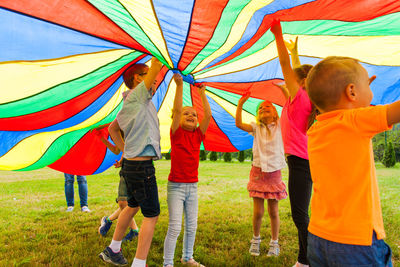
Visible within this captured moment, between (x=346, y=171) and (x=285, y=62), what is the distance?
2.75ft

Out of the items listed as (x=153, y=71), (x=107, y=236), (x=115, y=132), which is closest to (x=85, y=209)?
(x=107, y=236)

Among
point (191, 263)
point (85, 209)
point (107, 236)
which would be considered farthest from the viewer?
point (85, 209)

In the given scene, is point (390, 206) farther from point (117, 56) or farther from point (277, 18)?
point (117, 56)

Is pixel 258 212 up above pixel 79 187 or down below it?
above

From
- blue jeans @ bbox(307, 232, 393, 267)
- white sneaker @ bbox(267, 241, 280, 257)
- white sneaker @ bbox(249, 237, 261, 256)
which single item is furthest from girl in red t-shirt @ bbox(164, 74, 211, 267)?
blue jeans @ bbox(307, 232, 393, 267)

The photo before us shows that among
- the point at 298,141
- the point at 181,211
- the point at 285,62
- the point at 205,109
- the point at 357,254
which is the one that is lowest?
the point at 181,211

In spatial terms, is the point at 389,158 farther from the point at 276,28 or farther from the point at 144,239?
the point at 144,239

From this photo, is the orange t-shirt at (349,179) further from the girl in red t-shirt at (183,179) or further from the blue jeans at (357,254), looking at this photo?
the girl in red t-shirt at (183,179)

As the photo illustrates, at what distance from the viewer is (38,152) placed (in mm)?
3154

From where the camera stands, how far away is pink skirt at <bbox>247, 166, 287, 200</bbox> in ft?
8.50

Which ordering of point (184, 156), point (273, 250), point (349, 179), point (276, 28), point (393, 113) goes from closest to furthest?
point (393, 113) < point (349, 179) < point (276, 28) < point (184, 156) < point (273, 250)

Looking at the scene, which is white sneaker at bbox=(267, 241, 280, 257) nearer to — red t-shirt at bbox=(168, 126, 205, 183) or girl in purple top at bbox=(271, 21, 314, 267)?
girl in purple top at bbox=(271, 21, 314, 267)

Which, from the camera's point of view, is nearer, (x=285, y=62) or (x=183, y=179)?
(x=285, y=62)

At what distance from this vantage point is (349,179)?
3.60ft
